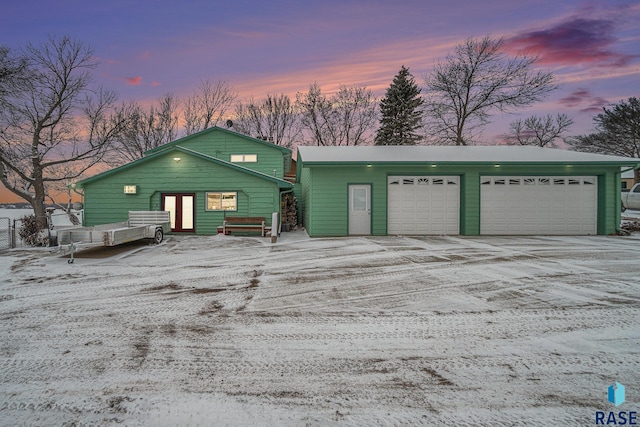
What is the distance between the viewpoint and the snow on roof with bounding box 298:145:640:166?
511 inches

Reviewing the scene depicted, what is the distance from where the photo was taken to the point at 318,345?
340 cm

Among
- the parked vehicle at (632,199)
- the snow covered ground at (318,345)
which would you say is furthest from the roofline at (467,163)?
the parked vehicle at (632,199)

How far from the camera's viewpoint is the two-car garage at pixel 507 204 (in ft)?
44.1

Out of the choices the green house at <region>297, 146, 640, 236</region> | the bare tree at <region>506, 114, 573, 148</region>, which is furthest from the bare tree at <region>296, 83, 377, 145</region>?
the green house at <region>297, 146, 640, 236</region>

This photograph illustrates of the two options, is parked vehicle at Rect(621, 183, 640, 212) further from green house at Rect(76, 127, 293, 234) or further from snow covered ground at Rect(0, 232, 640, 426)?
green house at Rect(76, 127, 293, 234)

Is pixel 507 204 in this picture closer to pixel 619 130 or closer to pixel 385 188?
pixel 385 188

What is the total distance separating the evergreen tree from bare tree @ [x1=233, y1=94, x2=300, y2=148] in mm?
9917

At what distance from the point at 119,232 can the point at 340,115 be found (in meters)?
27.2

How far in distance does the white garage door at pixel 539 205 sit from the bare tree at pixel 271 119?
23831 mm

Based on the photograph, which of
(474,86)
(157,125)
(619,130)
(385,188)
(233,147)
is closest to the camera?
(385,188)

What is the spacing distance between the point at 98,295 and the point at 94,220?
10.9 metres

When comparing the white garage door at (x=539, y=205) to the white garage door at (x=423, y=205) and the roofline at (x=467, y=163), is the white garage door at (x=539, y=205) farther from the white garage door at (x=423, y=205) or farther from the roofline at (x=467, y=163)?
the white garage door at (x=423, y=205)

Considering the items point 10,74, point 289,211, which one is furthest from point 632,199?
point 10,74

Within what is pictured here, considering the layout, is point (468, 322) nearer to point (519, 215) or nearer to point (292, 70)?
point (519, 215)
